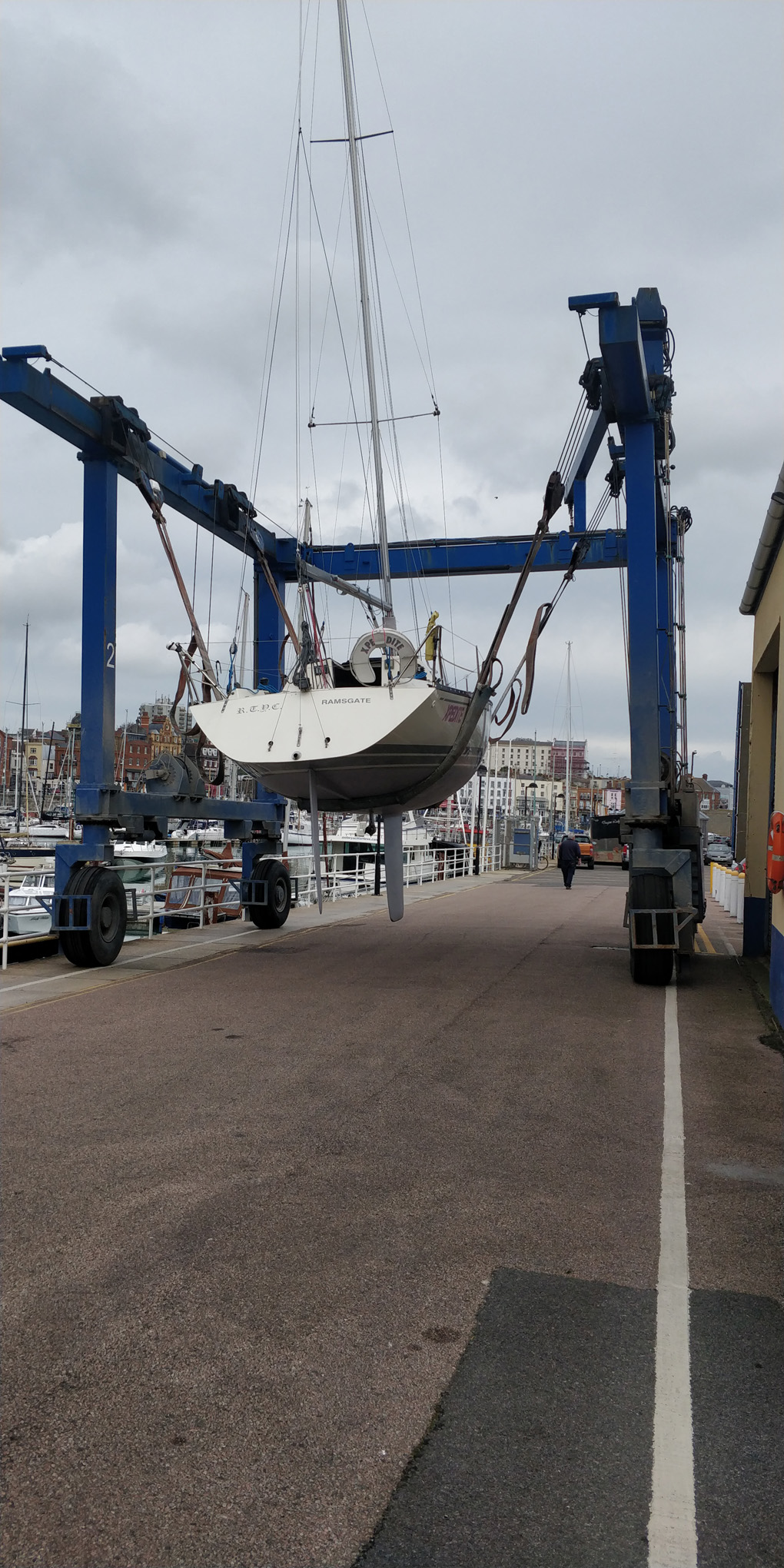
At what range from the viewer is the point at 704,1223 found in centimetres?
477

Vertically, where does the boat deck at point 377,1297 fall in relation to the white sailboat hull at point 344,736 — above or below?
below

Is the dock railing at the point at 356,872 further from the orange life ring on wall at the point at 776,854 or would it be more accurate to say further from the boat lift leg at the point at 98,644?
the orange life ring on wall at the point at 776,854

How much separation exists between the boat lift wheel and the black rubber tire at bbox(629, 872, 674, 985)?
577cm

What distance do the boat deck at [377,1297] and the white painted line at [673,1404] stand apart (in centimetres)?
2

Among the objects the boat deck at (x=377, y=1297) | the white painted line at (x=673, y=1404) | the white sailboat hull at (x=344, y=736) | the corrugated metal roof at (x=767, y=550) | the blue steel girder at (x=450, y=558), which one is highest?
the blue steel girder at (x=450, y=558)

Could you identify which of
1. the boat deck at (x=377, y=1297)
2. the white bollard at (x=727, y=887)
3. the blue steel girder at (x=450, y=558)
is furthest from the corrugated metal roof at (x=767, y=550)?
the white bollard at (x=727, y=887)

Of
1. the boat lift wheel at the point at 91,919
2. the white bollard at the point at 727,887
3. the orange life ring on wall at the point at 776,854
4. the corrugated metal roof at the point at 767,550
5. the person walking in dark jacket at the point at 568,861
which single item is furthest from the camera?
the person walking in dark jacket at the point at 568,861

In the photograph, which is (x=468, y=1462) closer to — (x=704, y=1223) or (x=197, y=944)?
(x=704, y=1223)

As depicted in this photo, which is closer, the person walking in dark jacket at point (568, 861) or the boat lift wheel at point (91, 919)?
the boat lift wheel at point (91, 919)

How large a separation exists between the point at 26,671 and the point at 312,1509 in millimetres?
64255

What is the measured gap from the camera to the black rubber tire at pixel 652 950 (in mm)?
11438

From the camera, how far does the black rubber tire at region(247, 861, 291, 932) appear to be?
54.8ft

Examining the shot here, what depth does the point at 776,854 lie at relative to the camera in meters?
9.01

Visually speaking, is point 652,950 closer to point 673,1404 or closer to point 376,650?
point 376,650
